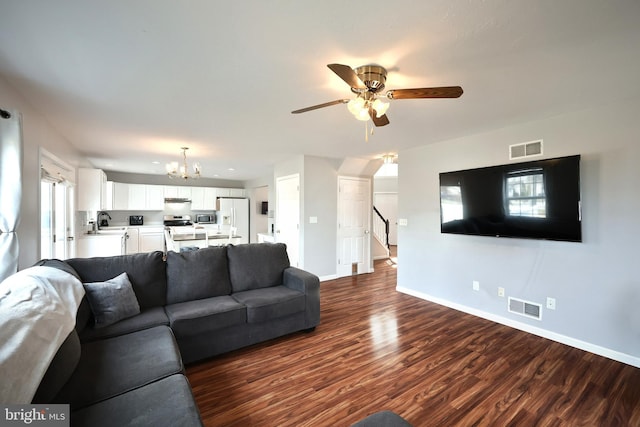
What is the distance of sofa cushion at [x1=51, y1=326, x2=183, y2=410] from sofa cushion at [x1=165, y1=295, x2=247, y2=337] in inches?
9.3

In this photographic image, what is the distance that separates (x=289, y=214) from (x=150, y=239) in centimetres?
465

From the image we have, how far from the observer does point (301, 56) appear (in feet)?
5.83

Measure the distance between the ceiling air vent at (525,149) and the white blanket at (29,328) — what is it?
14.0 feet

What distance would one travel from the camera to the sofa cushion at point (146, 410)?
1173 mm

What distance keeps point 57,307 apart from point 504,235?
4.05 m

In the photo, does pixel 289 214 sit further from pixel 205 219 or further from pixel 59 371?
pixel 205 219

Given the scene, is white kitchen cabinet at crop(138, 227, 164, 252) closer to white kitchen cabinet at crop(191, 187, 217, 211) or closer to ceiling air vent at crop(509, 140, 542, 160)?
white kitchen cabinet at crop(191, 187, 217, 211)

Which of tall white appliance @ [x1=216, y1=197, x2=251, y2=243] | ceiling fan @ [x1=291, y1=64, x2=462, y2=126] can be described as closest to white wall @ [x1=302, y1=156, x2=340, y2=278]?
ceiling fan @ [x1=291, y1=64, x2=462, y2=126]

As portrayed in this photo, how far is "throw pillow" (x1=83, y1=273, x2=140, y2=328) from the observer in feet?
6.95

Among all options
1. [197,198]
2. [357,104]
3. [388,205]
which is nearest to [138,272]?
[357,104]

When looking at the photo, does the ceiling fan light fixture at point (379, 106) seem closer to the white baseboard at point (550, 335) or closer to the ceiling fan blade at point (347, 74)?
the ceiling fan blade at point (347, 74)

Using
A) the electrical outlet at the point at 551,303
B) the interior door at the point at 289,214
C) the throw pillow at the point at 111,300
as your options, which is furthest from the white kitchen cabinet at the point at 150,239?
the electrical outlet at the point at 551,303

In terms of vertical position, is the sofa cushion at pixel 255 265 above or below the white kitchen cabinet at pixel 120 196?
below

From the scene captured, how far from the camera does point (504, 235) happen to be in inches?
124
